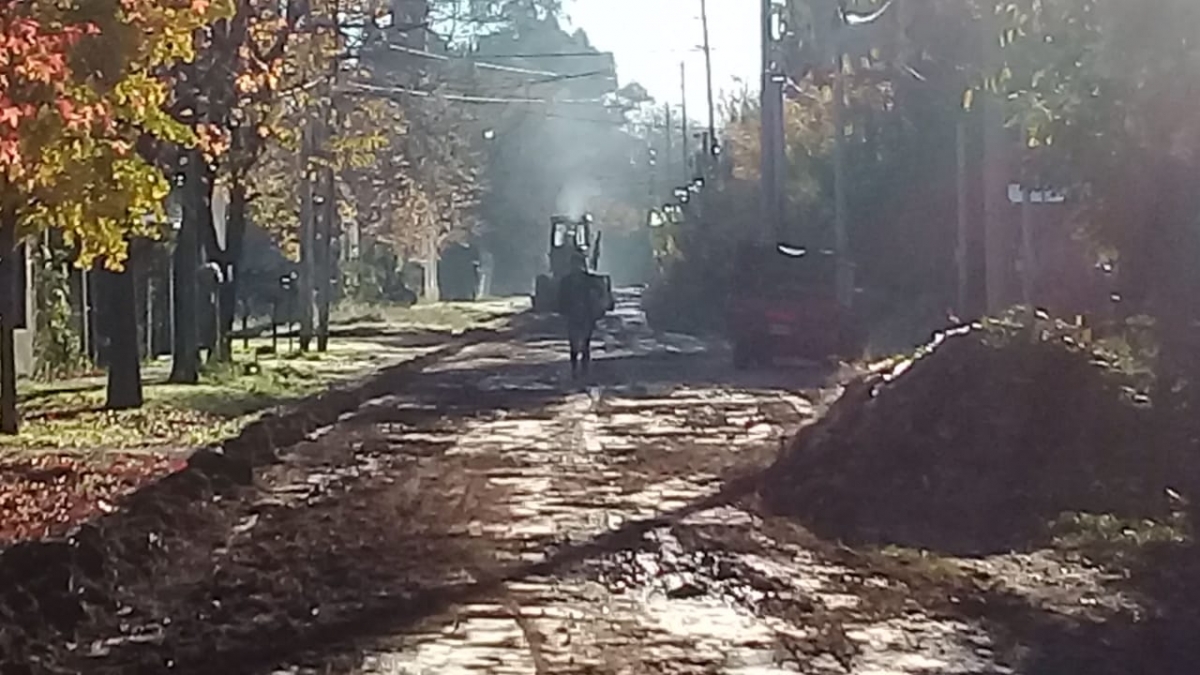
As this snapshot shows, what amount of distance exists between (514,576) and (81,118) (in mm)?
5988

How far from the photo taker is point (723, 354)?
151 ft

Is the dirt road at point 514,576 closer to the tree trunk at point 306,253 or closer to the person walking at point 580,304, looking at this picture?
the person walking at point 580,304

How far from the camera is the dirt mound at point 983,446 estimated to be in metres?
17.0

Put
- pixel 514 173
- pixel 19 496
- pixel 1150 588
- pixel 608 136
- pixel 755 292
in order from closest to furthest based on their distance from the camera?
1. pixel 1150 588
2. pixel 19 496
3. pixel 755 292
4. pixel 514 173
5. pixel 608 136

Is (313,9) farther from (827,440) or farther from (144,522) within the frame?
(144,522)

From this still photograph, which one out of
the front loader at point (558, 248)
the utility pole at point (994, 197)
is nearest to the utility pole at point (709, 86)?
the front loader at point (558, 248)

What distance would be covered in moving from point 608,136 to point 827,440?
13184 cm

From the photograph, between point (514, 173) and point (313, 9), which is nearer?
point (313, 9)

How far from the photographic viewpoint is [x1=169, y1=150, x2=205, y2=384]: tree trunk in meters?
32.4

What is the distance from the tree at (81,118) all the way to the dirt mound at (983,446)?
663 centimetres

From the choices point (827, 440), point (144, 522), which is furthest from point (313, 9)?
point (144, 522)

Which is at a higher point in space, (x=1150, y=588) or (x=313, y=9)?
(x=313, y=9)

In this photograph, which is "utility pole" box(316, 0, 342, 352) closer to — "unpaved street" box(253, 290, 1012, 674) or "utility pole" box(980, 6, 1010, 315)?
"unpaved street" box(253, 290, 1012, 674)

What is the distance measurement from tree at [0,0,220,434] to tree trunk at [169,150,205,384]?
27.1 ft
